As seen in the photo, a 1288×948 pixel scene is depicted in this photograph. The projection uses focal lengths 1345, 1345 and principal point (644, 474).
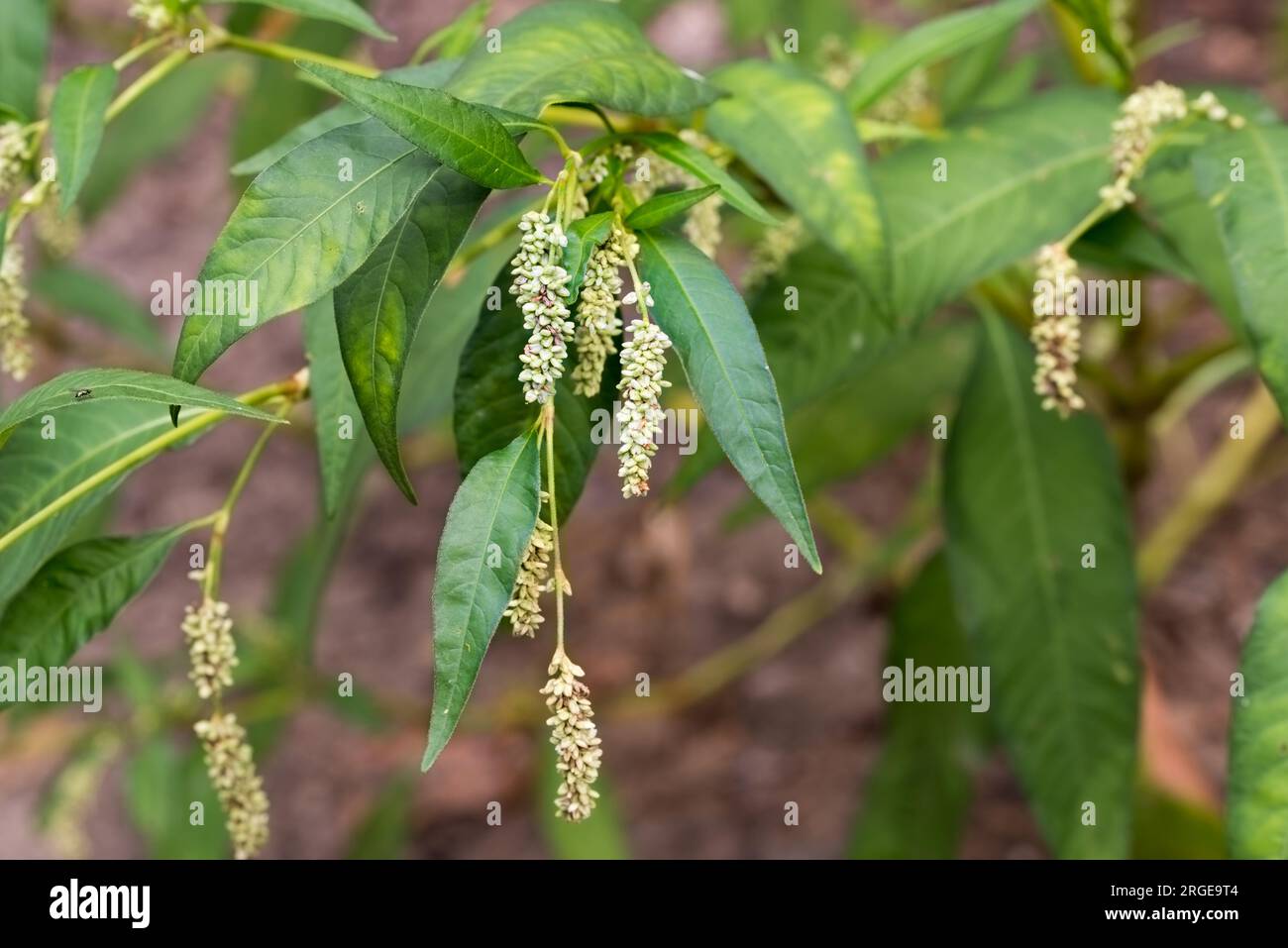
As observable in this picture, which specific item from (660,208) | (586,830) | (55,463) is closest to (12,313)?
(55,463)

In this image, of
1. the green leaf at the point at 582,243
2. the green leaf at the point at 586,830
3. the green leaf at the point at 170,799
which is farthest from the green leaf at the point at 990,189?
the green leaf at the point at 170,799

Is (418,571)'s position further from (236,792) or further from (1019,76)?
(236,792)

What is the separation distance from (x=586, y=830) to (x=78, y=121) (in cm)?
129

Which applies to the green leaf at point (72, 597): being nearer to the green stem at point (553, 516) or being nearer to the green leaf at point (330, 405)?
the green leaf at point (330, 405)

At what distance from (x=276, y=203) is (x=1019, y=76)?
3.60 ft

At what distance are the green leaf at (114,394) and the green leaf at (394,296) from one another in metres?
0.05

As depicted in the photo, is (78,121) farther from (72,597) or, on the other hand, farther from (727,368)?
(727,368)

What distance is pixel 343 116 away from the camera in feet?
2.99

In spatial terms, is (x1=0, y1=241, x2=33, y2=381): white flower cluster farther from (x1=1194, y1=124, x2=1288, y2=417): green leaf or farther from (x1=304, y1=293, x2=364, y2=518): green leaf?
(x1=1194, y1=124, x2=1288, y2=417): green leaf

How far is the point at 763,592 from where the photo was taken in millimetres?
2484

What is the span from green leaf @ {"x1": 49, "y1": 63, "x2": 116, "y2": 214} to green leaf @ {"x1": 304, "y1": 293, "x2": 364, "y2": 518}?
173mm

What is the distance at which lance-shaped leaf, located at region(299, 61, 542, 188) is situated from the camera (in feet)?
2.23

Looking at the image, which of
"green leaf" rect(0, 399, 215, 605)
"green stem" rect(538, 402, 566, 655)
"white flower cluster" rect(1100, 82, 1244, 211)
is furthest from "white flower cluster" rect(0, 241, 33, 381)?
"white flower cluster" rect(1100, 82, 1244, 211)
